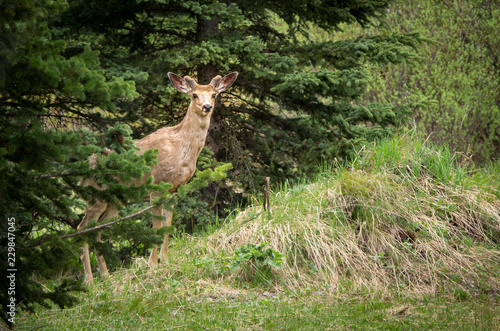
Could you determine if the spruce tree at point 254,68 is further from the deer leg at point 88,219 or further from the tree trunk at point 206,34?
the deer leg at point 88,219

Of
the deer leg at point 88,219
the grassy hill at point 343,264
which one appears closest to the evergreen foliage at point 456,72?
the grassy hill at point 343,264

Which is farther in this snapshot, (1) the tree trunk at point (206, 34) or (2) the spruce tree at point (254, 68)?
(1) the tree trunk at point (206, 34)

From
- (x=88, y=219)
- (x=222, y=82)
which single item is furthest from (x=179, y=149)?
(x=88, y=219)

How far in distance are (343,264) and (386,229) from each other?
729 millimetres

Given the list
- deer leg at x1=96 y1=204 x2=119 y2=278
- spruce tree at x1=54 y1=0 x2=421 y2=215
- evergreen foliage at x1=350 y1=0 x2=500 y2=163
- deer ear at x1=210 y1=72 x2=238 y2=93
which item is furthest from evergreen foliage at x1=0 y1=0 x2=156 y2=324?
evergreen foliage at x1=350 y1=0 x2=500 y2=163

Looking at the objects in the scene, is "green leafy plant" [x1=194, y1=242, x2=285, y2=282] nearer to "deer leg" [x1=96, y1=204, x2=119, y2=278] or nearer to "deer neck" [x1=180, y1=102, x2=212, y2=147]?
"deer leg" [x1=96, y1=204, x2=119, y2=278]

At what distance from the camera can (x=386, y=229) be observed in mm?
5949

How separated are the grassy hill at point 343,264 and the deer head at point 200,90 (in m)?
1.42

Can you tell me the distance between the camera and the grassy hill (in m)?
4.49

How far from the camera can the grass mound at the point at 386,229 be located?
214 inches

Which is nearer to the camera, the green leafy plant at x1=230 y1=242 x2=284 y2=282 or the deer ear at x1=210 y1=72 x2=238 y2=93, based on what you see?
the green leafy plant at x1=230 y1=242 x2=284 y2=282

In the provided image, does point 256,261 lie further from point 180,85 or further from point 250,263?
point 180,85

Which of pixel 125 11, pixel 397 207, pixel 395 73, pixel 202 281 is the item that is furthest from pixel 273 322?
pixel 395 73

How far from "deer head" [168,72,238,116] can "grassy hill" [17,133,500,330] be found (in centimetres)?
142
